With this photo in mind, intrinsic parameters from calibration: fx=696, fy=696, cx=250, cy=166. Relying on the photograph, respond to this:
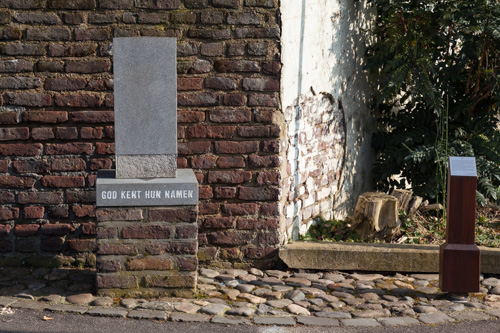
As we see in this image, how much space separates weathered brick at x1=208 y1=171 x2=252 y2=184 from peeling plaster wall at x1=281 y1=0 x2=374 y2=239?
0.35 metres

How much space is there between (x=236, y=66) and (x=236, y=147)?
2.05 feet

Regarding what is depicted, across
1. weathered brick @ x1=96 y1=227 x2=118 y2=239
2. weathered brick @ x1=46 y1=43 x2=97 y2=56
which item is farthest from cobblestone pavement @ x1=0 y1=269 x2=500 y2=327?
weathered brick @ x1=46 y1=43 x2=97 y2=56

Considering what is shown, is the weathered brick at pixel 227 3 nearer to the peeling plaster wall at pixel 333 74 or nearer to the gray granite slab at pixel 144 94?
the peeling plaster wall at pixel 333 74

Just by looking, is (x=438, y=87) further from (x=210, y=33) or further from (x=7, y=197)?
(x=7, y=197)

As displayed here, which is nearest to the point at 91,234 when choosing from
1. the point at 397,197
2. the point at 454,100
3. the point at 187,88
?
the point at 187,88

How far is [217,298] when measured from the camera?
4801 millimetres

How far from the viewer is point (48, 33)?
5.29 m

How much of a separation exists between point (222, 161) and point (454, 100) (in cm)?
296

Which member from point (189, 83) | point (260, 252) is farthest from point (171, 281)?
point (189, 83)

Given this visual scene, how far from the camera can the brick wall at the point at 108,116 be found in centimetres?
529

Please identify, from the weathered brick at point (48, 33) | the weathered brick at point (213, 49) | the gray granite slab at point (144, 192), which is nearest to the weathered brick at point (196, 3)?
the weathered brick at point (213, 49)

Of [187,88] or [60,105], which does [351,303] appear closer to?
[187,88]

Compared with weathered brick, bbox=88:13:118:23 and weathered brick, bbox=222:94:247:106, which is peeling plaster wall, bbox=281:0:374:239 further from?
weathered brick, bbox=88:13:118:23

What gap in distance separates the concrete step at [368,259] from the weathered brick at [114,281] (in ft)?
4.25
